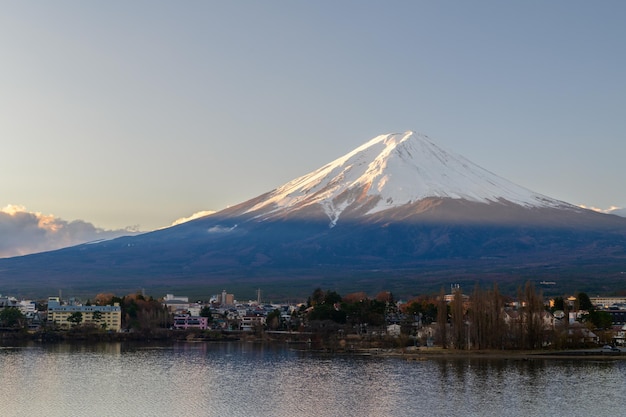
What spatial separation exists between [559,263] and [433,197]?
27.4 m

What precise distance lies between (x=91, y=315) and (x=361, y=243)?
54887 millimetres

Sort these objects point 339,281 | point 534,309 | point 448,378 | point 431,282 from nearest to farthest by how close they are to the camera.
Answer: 1. point 448,378
2. point 534,309
3. point 431,282
4. point 339,281

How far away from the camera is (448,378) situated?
95.4ft

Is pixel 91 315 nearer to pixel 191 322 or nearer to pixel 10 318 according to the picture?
pixel 10 318

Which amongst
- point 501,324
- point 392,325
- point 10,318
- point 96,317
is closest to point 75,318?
point 96,317

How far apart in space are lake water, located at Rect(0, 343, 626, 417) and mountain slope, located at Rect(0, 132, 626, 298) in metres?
43.6

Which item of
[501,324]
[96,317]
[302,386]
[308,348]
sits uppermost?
[96,317]

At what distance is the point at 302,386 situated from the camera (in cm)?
2742

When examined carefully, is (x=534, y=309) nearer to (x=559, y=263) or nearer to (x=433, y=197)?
(x=559, y=263)

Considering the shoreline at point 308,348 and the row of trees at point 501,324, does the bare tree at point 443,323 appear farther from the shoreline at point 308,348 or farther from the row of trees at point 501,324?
the shoreline at point 308,348

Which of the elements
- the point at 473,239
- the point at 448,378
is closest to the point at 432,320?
the point at 448,378

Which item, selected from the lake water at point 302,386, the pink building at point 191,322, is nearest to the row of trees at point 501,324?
the lake water at point 302,386

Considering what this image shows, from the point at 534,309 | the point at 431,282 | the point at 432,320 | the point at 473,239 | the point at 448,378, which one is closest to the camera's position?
the point at 448,378

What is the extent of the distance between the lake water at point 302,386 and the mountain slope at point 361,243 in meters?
43.6
